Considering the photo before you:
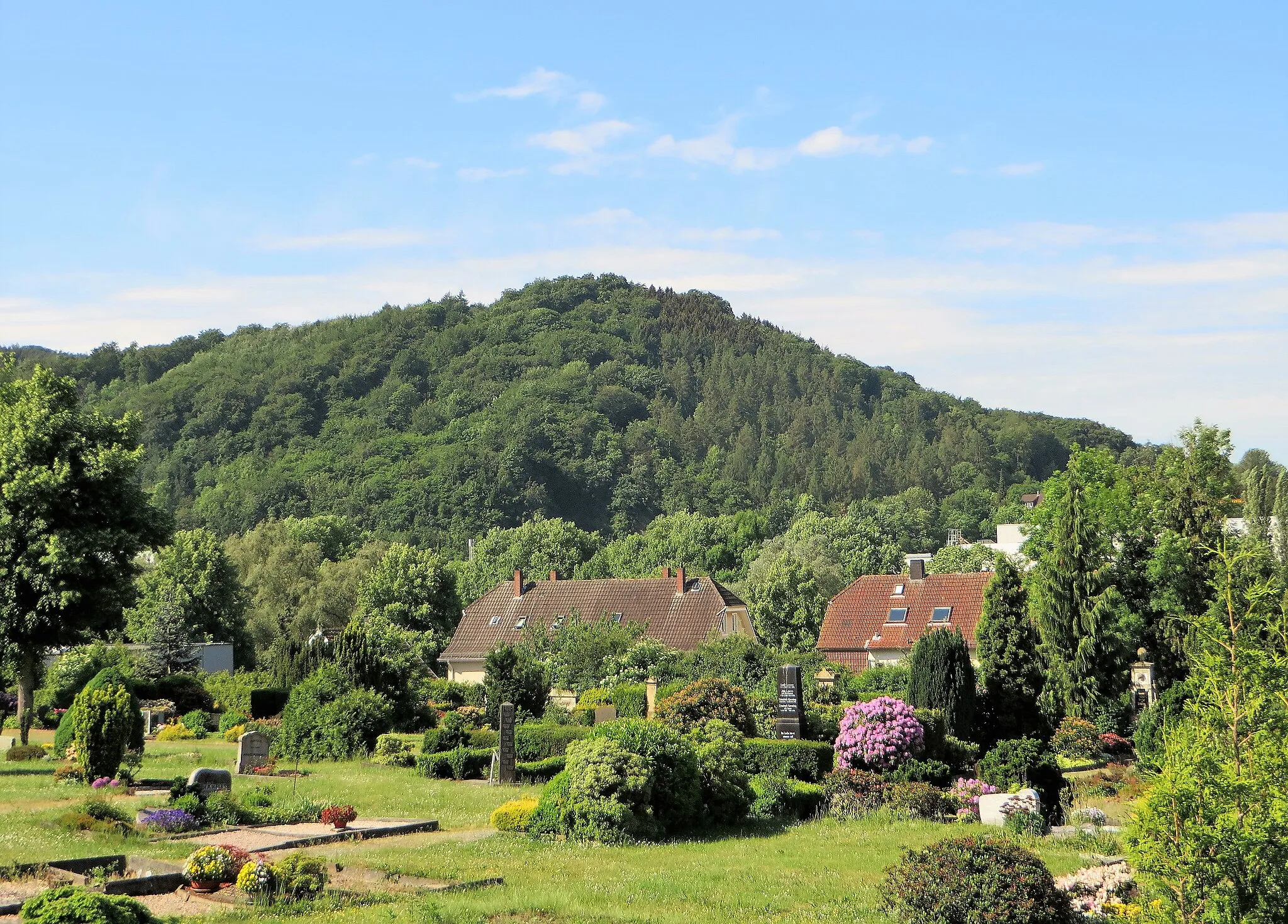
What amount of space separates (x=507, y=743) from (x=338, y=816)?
7.65 m

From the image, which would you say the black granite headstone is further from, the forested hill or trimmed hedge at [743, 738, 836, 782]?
the forested hill

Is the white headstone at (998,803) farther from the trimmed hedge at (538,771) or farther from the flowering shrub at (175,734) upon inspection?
the flowering shrub at (175,734)

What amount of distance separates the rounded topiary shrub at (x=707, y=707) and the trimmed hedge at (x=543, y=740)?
2418mm

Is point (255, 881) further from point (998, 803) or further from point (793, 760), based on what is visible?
point (793, 760)

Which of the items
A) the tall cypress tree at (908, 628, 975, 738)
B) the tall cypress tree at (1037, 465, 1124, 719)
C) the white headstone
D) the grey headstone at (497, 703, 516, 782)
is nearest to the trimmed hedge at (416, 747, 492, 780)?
the grey headstone at (497, 703, 516, 782)

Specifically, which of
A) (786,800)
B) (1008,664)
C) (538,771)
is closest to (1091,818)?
(786,800)

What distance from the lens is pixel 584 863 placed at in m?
15.9

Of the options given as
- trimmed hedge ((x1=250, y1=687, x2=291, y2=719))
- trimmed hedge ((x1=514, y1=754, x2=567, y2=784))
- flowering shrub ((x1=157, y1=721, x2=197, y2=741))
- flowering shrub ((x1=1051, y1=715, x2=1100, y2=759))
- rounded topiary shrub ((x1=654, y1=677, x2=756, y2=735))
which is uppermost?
rounded topiary shrub ((x1=654, y1=677, x2=756, y2=735))

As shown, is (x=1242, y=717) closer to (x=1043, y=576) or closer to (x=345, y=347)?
(x=1043, y=576)

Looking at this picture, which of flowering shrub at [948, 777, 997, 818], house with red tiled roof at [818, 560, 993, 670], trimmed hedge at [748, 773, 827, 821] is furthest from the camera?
house with red tiled roof at [818, 560, 993, 670]

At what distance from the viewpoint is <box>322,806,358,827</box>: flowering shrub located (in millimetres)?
18047

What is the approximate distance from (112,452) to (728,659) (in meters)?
21.5

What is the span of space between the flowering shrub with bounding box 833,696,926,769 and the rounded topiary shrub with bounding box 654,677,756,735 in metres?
3.37

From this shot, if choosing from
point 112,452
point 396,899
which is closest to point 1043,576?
point 112,452
